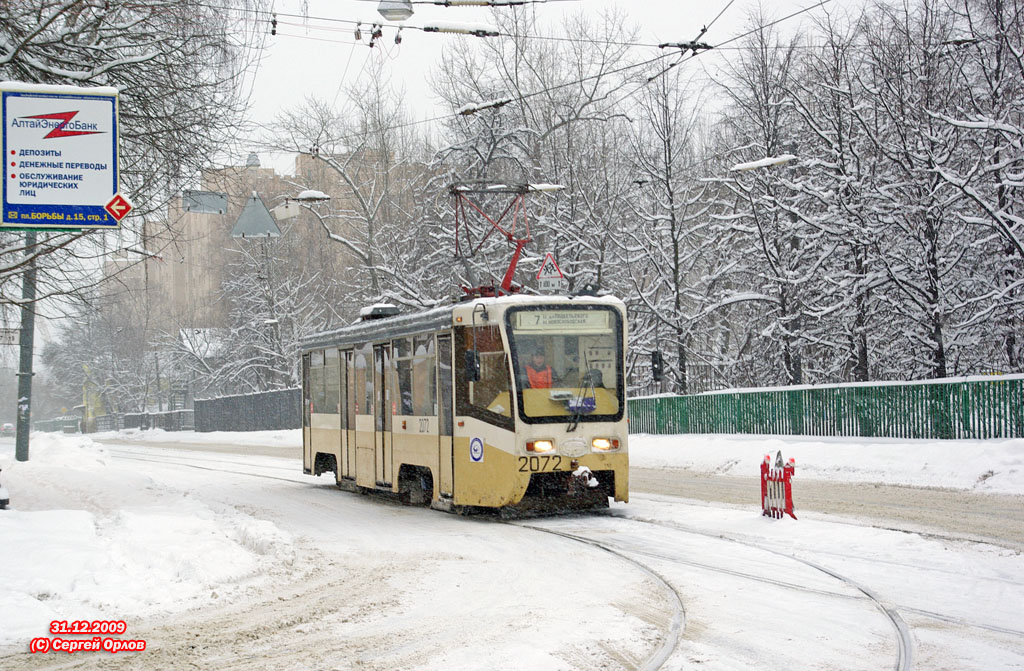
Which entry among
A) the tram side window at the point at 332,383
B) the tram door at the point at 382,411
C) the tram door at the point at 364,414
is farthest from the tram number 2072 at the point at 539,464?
the tram side window at the point at 332,383

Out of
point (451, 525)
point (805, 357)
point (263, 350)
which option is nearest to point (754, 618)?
point (451, 525)

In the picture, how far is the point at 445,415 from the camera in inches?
564

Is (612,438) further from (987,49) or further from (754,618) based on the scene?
(987,49)

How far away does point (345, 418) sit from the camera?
60.1 feet

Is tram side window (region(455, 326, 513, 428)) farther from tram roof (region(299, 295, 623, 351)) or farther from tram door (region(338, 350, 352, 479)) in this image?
tram door (region(338, 350, 352, 479))

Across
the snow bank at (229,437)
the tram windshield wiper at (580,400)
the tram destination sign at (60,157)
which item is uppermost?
the tram destination sign at (60,157)

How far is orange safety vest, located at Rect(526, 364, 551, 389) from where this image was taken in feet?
44.7

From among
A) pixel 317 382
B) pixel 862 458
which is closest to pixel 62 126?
pixel 317 382

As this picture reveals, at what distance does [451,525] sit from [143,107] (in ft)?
20.8

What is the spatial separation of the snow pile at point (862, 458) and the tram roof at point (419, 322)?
7.18 meters

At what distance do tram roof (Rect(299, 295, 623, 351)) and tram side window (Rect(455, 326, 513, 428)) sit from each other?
357 millimetres

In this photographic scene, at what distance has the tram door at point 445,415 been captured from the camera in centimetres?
1426

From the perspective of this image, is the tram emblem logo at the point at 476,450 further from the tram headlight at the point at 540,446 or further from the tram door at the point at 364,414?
the tram door at the point at 364,414
